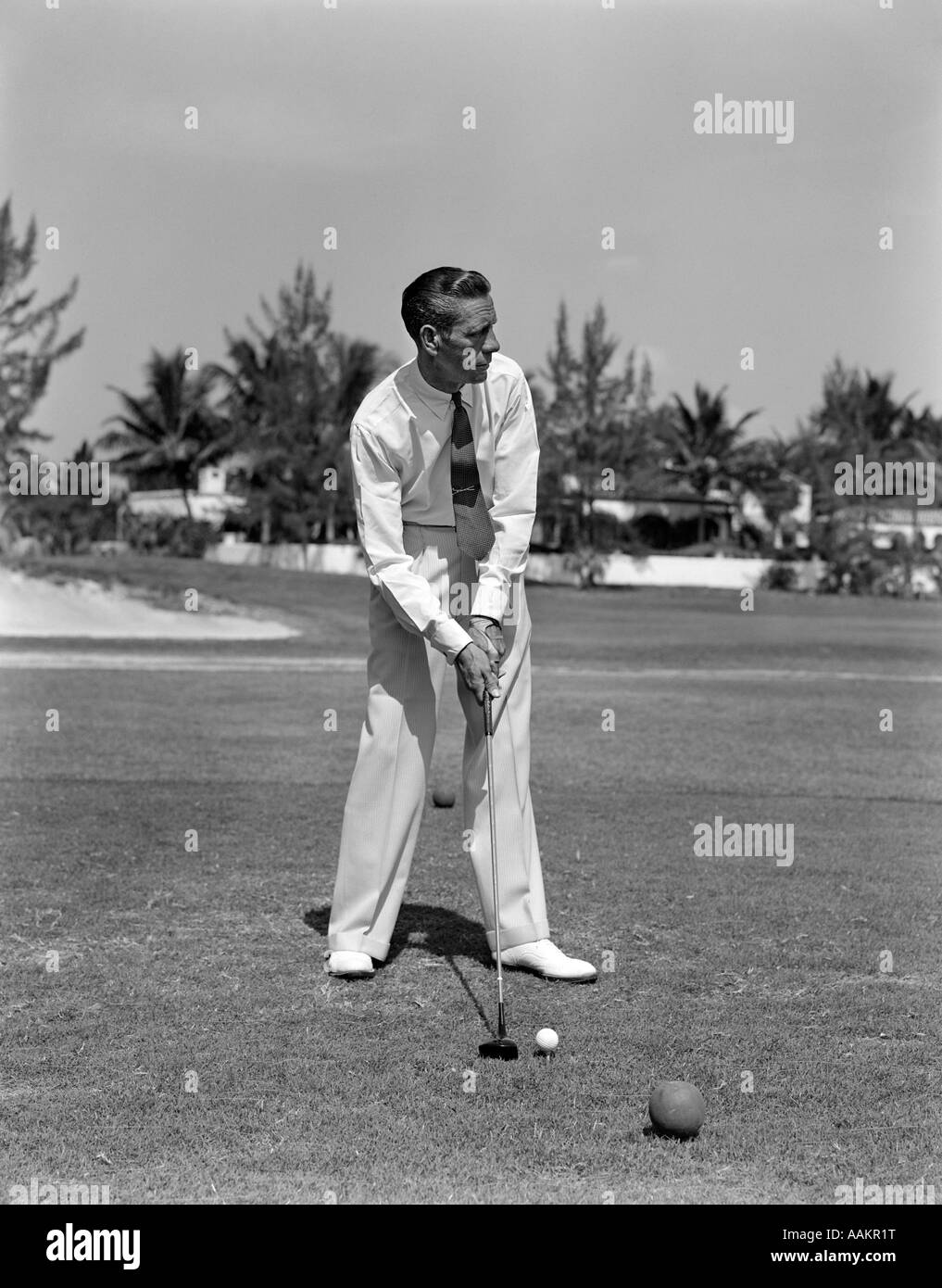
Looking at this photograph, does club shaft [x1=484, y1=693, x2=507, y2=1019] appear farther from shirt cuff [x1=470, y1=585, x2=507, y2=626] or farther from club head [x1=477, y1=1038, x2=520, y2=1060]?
club head [x1=477, y1=1038, x2=520, y2=1060]

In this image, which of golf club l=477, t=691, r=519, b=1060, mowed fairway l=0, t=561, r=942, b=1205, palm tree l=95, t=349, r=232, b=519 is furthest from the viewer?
palm tree l=95, t=349, r=232, b=519

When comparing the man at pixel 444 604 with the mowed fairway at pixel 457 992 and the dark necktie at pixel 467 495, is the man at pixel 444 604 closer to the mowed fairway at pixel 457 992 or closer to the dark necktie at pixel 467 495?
the dark necktie at pixel 467 495

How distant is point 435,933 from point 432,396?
83.6 inches

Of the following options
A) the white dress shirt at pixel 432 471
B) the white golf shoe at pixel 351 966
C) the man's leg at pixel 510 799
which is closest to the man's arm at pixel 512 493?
the white dress shirt at pixel 432 471

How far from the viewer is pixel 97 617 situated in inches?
1364

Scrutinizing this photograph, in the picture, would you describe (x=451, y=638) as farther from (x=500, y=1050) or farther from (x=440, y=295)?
(x=500, y=1050)

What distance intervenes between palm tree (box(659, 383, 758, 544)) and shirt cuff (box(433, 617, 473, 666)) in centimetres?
6173

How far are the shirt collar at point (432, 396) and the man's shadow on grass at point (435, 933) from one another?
1976mm

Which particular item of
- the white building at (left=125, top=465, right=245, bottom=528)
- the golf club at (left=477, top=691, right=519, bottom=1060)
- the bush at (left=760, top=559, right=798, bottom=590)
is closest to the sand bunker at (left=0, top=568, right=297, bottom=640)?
the white building at (left=125, top=465, right=245, bottom=528)

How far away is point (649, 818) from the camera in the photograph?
30.9 ft

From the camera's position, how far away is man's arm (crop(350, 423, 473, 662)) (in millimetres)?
5488

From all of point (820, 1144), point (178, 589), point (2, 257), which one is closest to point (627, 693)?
point (820, 1144)

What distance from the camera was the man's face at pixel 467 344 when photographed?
213 inches
